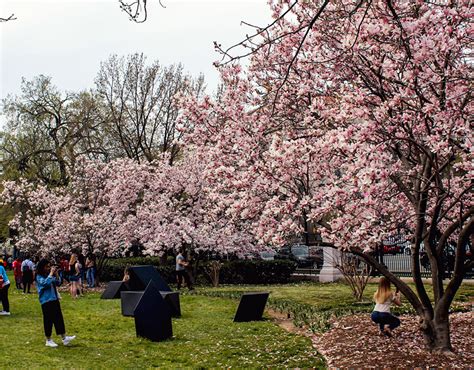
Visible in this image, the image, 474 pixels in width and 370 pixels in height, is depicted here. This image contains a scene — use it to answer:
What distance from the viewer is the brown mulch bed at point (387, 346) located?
28.6 ft

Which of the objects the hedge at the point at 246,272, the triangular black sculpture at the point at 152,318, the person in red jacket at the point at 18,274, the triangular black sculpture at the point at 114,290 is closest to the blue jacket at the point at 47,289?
the triangular black sculpture at the point at 152,318

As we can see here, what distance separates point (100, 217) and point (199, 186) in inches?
185

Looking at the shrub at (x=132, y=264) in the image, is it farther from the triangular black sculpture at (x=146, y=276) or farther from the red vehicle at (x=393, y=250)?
the red vehicle at (x=393, y=250)

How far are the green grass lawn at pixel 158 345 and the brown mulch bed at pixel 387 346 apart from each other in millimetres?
462

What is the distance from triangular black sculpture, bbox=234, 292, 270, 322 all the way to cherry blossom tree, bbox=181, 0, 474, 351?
2662mm

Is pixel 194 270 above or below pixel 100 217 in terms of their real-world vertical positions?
below

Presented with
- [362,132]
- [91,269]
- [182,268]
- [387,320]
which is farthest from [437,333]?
[91,269]

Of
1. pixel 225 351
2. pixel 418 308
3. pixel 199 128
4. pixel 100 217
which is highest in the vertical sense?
pixel 199 128

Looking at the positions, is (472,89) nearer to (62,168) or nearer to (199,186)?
(199,186)

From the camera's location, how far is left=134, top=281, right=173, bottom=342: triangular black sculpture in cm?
1117

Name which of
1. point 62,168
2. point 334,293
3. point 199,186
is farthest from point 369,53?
point 62,168

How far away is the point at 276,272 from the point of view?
27109 millimetres

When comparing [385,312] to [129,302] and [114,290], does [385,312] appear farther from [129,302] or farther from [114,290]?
[114,290]

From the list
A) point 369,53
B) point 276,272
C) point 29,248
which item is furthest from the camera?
point 29,248
